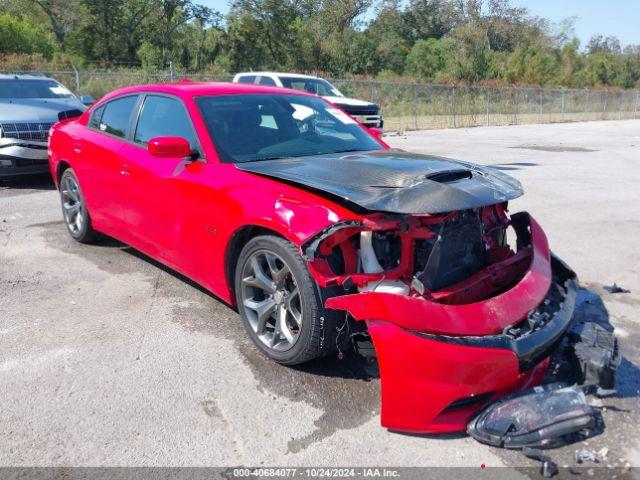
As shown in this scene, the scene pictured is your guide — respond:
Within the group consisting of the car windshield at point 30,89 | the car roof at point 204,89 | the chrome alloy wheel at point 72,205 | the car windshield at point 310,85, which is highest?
the car windshield at point 310,85

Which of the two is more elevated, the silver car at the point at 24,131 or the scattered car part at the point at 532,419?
the silver car at the point at 24,131

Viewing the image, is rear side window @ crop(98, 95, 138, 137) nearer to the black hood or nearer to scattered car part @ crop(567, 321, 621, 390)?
the black hood

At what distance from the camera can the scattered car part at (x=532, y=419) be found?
258 cm

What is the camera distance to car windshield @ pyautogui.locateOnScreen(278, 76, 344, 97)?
50.9ft

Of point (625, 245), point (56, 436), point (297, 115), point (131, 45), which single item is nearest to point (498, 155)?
point (625, 245)

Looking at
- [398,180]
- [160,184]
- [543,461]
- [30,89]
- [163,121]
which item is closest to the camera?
[543,461]

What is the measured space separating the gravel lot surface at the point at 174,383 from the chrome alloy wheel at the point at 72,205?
0.86ft

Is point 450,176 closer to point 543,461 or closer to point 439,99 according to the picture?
point 543,461

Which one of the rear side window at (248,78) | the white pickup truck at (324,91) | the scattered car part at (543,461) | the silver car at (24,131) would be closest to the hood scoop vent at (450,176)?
the scattered car part at (543,461)

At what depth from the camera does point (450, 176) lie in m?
3.33

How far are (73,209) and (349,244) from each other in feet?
12.6

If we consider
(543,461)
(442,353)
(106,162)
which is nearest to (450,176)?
(442,353)

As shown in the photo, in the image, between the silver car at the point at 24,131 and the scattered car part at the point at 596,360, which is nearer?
the scattered car part at the point at 596,360

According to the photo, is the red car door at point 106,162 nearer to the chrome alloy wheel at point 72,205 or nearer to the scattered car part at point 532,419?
the chrome alloy wheel at point 72,205
